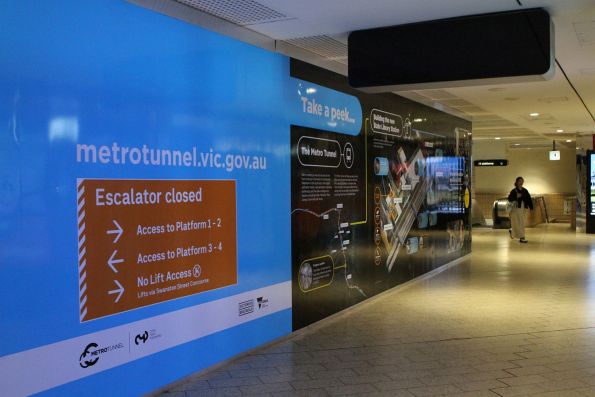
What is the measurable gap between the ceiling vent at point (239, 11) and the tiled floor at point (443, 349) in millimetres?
2821

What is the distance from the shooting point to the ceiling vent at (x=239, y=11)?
4492mm

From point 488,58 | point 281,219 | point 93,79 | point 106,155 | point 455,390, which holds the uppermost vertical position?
point 488,58

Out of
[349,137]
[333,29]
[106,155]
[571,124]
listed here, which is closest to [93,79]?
[106,155]

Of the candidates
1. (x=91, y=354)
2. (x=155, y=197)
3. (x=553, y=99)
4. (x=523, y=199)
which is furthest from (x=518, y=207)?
(x=91, y=354)

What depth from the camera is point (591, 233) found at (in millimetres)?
17297

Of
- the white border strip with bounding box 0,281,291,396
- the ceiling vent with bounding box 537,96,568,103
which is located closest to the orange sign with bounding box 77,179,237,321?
the white border strip with bounding box 0,281,291,396

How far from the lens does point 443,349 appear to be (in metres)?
5.52

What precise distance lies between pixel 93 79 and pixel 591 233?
16.8 metres

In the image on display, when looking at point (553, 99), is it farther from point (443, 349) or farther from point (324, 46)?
point (443, 349)

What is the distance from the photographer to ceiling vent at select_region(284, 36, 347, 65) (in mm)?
5676

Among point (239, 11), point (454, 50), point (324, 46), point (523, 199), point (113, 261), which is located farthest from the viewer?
point (523, 199)

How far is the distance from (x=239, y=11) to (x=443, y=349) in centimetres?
342

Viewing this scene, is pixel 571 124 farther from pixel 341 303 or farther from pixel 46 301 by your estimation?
pixel 46 301

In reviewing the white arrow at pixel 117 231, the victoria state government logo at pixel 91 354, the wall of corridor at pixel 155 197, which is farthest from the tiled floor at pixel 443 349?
the white arrow at pixel 117 231
